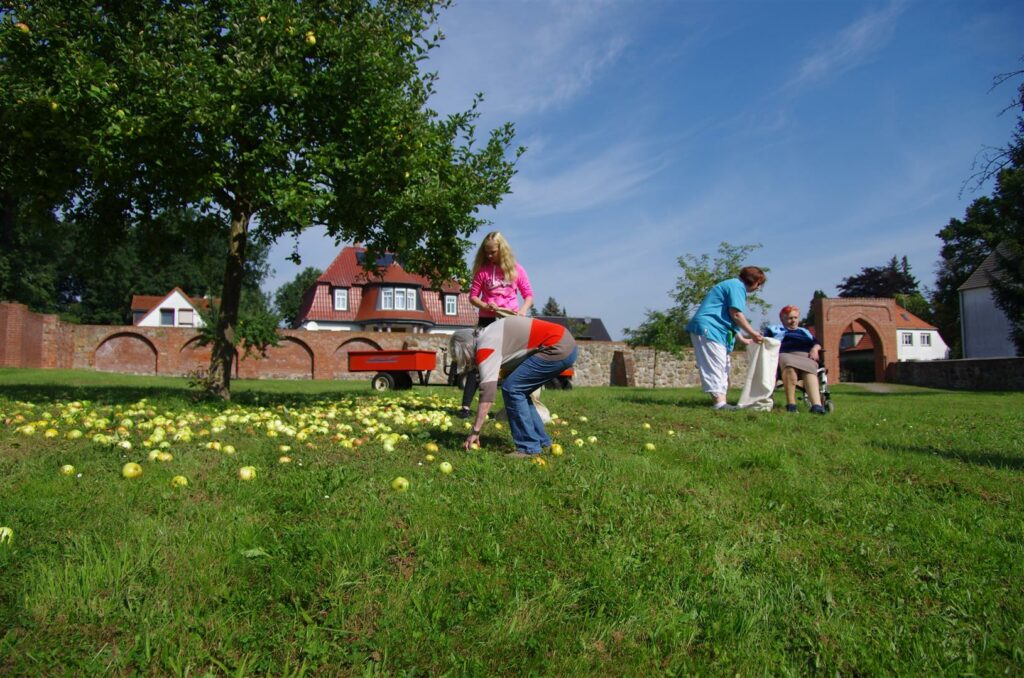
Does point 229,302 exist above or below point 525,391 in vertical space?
above

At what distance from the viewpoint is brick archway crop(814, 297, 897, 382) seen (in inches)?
1206

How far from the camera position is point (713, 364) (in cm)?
928

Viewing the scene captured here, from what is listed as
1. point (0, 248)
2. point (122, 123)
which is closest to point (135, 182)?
point (122, 123)

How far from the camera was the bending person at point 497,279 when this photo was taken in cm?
571

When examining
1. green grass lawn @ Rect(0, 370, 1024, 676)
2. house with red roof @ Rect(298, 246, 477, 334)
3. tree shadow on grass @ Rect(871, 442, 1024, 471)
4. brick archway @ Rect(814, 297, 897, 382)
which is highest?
house with red roof @ Rect(298, 246, 477, 334)

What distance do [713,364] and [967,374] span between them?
2504 cm

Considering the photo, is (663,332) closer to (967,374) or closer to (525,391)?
(967,374)

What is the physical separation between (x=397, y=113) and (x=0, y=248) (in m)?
39.3

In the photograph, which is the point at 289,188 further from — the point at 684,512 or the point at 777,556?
the point at 777,556

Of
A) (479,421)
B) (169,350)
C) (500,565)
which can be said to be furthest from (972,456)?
(169,350)

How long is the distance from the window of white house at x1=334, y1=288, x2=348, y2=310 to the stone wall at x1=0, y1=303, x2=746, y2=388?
1840cm

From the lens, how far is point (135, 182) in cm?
927

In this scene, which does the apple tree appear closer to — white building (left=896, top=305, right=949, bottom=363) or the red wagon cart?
the red wagon cart

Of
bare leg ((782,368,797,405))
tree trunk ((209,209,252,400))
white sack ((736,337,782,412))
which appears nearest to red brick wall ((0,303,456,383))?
tree trunk ((209,209,252,400))
